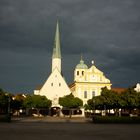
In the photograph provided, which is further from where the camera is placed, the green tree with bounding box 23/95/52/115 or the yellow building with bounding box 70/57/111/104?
the yellow building with bounding box 70/57/111/104

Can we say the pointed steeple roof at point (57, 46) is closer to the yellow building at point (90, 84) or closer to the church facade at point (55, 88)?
the church facade at point (55, 88)

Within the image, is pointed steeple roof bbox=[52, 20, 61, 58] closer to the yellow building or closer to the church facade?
the church facade

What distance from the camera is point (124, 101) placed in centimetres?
7031

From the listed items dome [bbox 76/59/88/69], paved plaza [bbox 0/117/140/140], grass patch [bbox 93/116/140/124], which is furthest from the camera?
dome [bbox 76/59/88/69]

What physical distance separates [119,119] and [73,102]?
48.6 m

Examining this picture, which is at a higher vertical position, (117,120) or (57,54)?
(57,54)

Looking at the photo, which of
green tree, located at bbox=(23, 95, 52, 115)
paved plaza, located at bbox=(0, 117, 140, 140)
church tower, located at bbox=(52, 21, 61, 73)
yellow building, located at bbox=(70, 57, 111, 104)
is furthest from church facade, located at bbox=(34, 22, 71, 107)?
paved plaza, located at bbox=(0, 117, 140, 140)

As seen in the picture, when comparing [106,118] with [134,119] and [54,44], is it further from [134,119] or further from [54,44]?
[54,44]

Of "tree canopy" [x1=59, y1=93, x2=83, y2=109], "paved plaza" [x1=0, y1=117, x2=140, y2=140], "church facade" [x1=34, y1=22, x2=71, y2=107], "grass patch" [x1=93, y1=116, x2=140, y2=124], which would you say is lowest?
"paved plaza" [x1=0, y1=117, x2=140, y2=140]

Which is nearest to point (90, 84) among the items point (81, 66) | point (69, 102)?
point (81, 66)

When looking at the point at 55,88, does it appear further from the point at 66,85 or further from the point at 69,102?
the point at 69,102

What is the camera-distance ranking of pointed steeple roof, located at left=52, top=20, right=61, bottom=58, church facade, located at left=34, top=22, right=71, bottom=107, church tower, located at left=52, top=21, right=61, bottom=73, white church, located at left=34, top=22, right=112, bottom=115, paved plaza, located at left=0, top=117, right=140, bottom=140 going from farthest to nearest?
pointed steeple roof, located at left=52, top=20, right=61, bottom=58
church tower, located at left=52, top=21, right=61, bottom=73
white church, located at left=34, top=22, right=112, bottom=115
church facade, located at left=34, top=22, right=71, bottom=107
paved plaza, located at left=0, top=117, right=140, bottom=140

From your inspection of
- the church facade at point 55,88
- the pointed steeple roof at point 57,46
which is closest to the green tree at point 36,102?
the church facade at point 55,88

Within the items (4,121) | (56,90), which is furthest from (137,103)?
(56,90)
